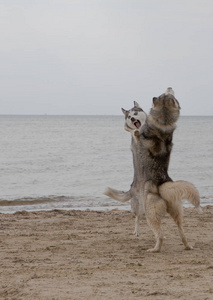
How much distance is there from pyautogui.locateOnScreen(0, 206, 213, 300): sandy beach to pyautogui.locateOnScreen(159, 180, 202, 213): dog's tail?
71cm

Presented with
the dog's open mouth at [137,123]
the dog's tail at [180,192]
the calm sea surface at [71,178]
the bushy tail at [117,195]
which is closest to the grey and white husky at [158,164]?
the dog's tail at [180,192]

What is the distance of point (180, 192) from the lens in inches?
224

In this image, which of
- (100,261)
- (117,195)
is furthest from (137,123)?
(100,261)

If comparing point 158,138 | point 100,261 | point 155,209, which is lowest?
point 100,261

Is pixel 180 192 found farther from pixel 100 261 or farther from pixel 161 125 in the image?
pixel 100 261

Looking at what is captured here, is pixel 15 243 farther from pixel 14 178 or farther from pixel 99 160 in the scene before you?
pixel 99 160

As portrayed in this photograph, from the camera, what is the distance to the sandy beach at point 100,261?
4.25 meters

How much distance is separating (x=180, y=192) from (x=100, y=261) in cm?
129

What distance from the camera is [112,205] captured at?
1238 centimetres

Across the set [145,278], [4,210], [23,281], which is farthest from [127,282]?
[4,210]

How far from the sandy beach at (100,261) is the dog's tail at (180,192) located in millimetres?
706

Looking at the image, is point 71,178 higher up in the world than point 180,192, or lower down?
lower down

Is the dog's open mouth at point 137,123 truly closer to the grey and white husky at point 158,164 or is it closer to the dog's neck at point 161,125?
the grey and white husky at point 158,164

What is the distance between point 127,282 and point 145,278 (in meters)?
0.25
